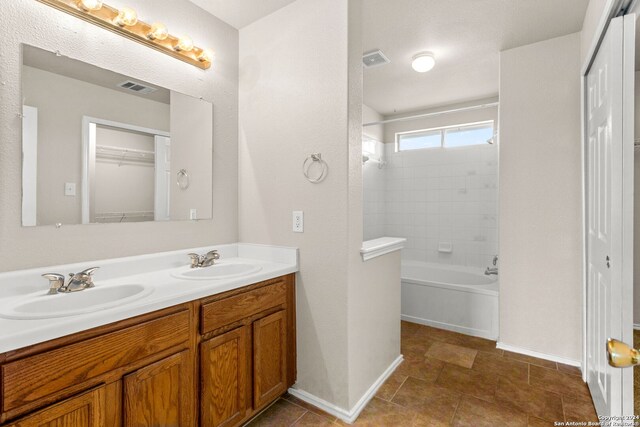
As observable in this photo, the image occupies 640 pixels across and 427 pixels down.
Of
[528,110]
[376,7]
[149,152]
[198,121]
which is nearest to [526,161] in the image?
[528,110]

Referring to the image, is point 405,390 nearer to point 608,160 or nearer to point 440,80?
point 608,160

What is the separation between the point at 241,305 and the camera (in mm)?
1589

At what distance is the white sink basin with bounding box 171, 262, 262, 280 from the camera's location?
1.70 metres

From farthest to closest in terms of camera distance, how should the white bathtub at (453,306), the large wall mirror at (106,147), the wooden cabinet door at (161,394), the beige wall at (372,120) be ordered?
the beige wall at (372,120) → the white bathtub at (453,306) → the large wall mirror at (106,147) → the wooden cabinet door at (161,394)

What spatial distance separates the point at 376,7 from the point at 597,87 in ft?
4.41

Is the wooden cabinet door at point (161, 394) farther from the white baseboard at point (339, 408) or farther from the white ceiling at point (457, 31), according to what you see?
the white ceiling at point (457, 31)

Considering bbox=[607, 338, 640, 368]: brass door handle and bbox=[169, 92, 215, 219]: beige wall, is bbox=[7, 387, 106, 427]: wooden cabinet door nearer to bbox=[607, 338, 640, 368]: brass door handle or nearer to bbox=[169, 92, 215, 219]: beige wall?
bbox=[169, 92, 215, 219]: beige wall

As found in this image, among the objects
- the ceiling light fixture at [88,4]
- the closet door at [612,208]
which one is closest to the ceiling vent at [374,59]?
the closet door at [612,208]

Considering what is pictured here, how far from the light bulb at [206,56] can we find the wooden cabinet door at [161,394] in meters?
1.63

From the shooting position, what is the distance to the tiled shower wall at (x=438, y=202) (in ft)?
12.6

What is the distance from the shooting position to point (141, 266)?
169 centimetres

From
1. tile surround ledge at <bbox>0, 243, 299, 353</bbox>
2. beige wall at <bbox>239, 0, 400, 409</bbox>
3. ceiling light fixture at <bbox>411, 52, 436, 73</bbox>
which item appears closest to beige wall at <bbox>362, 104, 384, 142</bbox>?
ceiling light fixture at <bbox>411, 52, 436, 73</bbox>

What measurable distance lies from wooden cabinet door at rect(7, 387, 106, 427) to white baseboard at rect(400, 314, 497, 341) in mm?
2684

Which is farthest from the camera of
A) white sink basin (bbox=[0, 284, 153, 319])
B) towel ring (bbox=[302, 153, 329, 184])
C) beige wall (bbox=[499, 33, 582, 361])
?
beige wall (bbox=[499, 33, 582, 361])
